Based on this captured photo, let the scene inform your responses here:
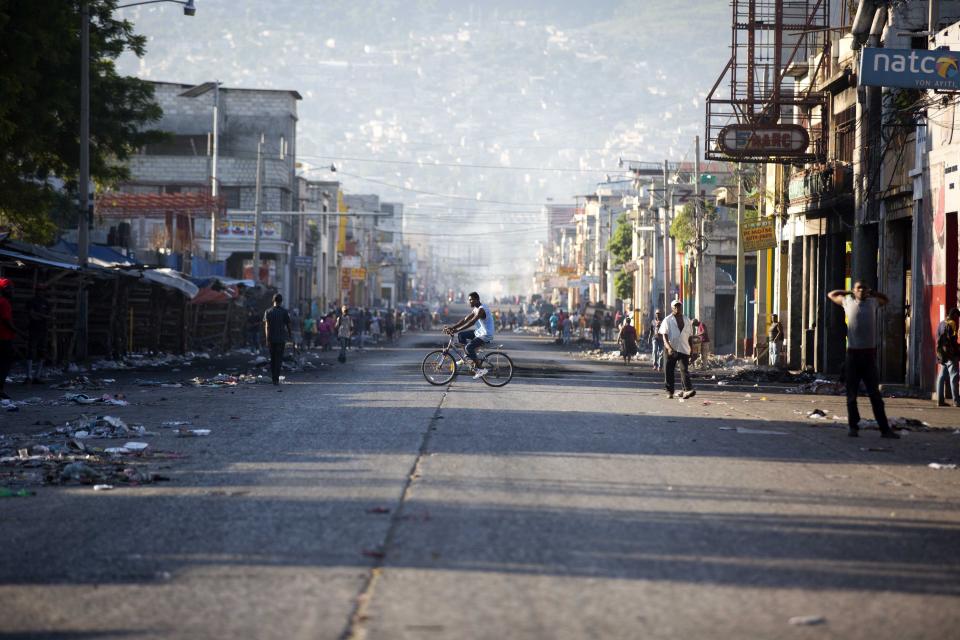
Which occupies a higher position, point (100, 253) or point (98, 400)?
point (100, 253)

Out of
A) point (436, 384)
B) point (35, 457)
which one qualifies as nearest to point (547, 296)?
point (436, 384)

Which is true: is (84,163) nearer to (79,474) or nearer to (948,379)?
(948,379)

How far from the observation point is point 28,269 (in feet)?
107

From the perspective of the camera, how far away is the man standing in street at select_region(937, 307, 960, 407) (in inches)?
886

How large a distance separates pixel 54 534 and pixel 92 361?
2796cm

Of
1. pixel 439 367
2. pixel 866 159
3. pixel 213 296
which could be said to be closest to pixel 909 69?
pixel 866 159

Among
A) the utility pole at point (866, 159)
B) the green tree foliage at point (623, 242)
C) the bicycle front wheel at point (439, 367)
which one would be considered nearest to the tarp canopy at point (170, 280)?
the bicycle front wheel at point (439, 367)

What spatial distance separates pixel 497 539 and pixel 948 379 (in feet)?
58.3

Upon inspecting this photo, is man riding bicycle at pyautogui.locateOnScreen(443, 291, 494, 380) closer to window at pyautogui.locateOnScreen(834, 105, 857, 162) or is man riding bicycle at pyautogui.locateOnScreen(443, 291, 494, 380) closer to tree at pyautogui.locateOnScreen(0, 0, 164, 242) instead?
tree at pyautogui.locateOnScreen(0, 0, 164, 242)

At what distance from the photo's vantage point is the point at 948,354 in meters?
22.6

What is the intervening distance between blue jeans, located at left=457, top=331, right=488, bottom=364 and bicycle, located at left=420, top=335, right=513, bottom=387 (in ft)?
0.39

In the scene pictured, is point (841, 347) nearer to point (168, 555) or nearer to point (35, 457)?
point (35, 457)

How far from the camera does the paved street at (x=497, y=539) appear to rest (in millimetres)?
6543

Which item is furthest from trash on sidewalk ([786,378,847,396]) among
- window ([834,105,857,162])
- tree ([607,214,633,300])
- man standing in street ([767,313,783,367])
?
tree ([607,214,633,300])
